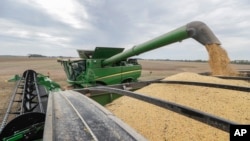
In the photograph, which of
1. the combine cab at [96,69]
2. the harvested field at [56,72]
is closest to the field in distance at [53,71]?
the harvested field at [56,72]

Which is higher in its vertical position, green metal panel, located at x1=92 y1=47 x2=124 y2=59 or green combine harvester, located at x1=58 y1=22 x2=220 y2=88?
green metal panel, located at x1=92 y1=47 x2=124 y2=59

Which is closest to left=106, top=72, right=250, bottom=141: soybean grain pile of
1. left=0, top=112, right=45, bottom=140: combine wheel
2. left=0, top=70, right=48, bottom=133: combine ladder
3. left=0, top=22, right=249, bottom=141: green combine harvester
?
left=0, top=22, right=249, bottom=141: green combine harvester

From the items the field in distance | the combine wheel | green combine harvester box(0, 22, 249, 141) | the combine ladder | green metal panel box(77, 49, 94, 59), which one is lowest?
the field in distance

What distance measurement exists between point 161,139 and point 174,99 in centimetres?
138

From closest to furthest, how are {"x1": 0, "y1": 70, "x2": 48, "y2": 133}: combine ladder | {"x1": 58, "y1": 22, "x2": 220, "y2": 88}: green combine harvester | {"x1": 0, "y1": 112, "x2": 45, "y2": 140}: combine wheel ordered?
{"x1": 0, "y1": 112, "x2": 45, "y2": 140}: combine wheel < {"x1": 0, "y1": 70, "x2": 48, "y2": 133}: combine ladder < {"x1": 58, "y1": 22, "x2": 220, "y2": 88}: green combine harvester

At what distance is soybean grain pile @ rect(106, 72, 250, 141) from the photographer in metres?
3.40

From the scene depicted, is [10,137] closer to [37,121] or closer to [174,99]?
[37,121]

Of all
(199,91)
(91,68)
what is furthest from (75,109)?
(91,68)

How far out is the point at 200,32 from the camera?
684cm

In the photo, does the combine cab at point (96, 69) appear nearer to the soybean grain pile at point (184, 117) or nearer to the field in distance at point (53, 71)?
the field in distance at point (53, 71)

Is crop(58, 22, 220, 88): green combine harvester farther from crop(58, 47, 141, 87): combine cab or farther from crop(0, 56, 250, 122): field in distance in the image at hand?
crop(0, 56, 250, 122): field in distance

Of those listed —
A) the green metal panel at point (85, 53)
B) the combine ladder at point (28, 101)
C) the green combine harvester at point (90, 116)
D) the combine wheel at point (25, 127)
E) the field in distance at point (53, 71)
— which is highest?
the green metal panel at point (85, 53)

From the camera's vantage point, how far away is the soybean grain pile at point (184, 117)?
11.1 ft

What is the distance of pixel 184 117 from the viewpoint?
12.4 ft
